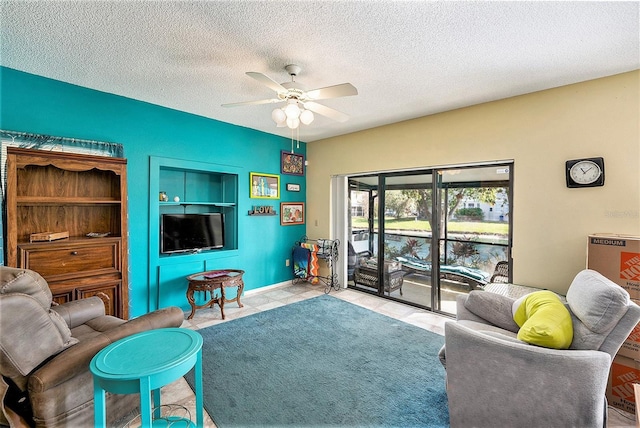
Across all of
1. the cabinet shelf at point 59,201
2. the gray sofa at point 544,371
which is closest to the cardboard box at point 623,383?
the gray sofa at point 544,371

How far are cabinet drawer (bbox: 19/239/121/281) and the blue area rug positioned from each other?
130 cm

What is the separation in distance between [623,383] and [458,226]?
6.62ft

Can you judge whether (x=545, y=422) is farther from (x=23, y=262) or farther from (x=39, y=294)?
(x=23, y=262)

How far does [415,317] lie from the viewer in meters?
3.68

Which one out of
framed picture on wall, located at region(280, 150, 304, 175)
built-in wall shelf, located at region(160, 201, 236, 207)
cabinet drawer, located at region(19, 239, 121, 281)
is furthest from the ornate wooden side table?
framed picture on wall, located at region(280, 150, 304, 175)

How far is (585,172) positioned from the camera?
2688 mm

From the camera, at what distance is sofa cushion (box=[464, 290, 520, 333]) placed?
7.29 ft

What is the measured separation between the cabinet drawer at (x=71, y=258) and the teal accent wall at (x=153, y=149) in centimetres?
43

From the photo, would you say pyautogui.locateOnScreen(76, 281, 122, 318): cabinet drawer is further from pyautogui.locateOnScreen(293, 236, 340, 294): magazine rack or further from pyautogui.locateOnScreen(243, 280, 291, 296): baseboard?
pyautogui.locateOnScreen(293, 236, 340, 294): magazine rack

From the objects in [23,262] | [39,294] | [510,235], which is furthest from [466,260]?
[23,262]

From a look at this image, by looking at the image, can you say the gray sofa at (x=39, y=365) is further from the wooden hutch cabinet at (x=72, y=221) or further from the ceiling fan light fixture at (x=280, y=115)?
the ceiling fan light fixture at (x=280, y=115)

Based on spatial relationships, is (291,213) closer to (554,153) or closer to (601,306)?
(554,153)

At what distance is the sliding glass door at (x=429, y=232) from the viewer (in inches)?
137

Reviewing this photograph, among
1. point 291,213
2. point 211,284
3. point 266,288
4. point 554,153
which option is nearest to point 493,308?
point 554,153
